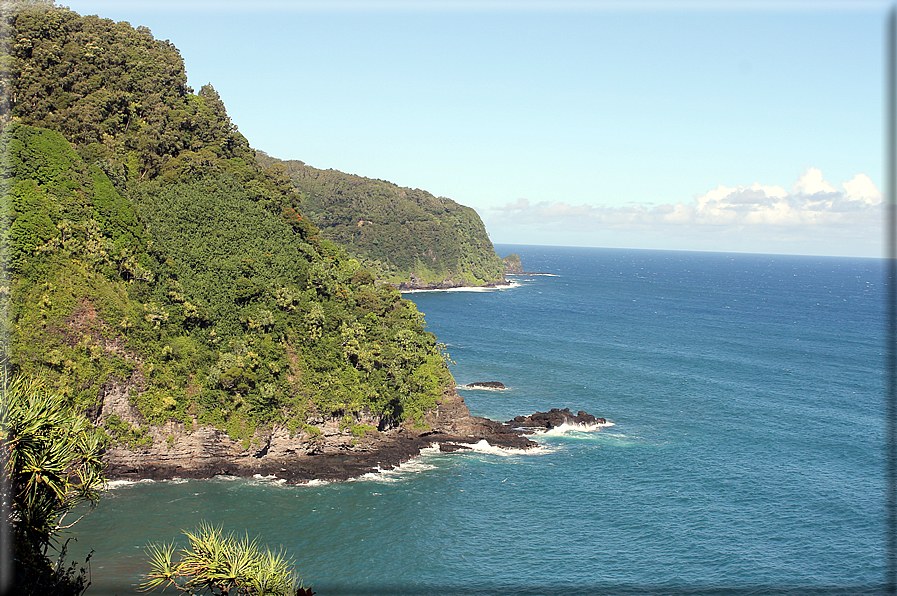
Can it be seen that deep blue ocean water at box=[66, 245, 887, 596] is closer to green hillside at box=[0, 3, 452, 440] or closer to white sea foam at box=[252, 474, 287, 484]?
white sea foam at box=[252, 474, 287, 484]

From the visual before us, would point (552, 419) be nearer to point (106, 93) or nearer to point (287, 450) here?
point (287, 450)

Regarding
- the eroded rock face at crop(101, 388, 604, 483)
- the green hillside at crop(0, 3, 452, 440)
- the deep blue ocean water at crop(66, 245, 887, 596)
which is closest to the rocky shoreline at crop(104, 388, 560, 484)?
the eroded rock face at crop(101, 388, 604, 483)

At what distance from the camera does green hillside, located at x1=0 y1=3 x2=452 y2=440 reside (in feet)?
171

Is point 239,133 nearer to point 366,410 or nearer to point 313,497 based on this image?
point 366,410

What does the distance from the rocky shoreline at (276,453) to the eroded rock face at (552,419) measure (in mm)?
5652

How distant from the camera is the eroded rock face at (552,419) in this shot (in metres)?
68.4

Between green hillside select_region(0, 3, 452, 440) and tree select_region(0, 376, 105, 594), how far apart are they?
26763mm

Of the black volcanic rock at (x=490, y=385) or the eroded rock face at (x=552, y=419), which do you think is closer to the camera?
the eroded rock face at (x=552, y=419)

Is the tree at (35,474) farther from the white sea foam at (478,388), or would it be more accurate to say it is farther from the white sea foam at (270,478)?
the white sea foam at (478,388)

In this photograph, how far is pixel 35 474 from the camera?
65.3 feet

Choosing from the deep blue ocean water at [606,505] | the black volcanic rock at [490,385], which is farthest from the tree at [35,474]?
the black volcanic rock at [490,385]

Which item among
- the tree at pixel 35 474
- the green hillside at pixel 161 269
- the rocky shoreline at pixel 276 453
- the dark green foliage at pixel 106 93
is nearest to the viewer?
the tree at pixel 35 474

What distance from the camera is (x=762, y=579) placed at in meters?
41.7

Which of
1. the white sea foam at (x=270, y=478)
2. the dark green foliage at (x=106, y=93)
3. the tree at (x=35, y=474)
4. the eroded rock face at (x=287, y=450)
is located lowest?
the white sea foam at (x=270, y=478)
